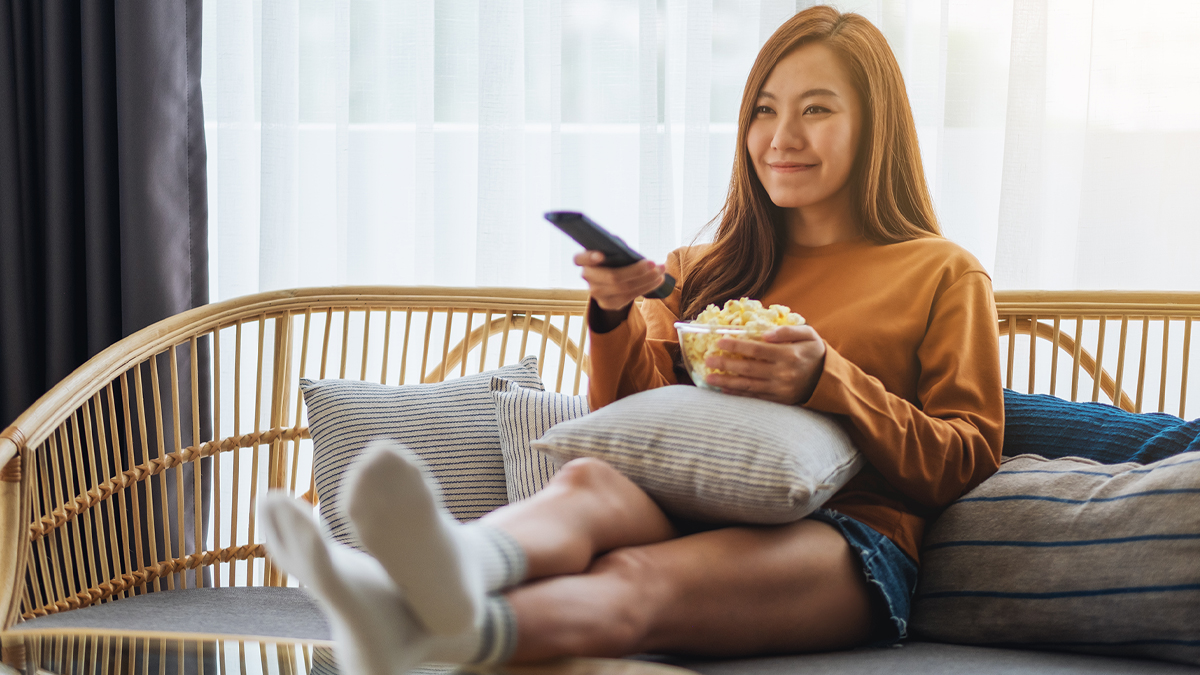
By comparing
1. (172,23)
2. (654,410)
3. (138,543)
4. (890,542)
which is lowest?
(138,543)

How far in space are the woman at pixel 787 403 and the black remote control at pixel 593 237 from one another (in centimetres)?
2

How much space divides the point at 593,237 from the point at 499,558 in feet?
1.37

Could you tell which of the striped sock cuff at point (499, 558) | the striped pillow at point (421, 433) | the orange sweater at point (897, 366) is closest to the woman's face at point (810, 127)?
the orange sweater at point (897, 366)

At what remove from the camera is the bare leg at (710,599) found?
763 millimetres

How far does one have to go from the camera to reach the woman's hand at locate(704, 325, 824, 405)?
103cm

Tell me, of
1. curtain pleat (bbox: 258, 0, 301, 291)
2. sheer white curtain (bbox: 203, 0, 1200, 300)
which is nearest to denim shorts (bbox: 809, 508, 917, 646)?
sheer white curtain (bbox: 203, 0, 1200, 300)

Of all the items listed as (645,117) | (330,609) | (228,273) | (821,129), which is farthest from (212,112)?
(330,609)

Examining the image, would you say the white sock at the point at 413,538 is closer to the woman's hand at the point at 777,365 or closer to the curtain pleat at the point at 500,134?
the woman's hand at the point at 777,365

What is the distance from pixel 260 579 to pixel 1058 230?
5.92 feet

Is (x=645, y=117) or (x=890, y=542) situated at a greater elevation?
(x=645, y=117)

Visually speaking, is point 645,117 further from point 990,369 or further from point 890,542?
point 890,542

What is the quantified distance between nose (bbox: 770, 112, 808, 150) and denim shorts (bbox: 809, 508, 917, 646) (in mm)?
555

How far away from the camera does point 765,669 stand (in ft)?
3.01

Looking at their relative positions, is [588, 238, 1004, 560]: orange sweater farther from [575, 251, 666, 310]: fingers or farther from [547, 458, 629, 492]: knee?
[547, 458, 629, 492]: knee
